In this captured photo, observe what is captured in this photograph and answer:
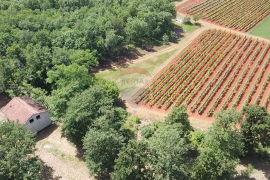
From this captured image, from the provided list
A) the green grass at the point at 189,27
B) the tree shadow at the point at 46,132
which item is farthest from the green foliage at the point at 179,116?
the green grass at the point at 189,27

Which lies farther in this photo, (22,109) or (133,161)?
(22,109)

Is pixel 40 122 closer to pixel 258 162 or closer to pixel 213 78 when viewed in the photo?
pixel 258 162

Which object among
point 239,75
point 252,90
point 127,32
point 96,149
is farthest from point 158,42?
point 96,149

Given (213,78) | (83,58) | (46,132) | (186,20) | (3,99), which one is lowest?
(46,132)

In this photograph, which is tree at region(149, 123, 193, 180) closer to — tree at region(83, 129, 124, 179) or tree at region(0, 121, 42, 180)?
tree at region(83, 129, 124, 179)

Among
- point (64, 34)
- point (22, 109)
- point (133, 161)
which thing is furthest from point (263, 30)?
point (22, 109)

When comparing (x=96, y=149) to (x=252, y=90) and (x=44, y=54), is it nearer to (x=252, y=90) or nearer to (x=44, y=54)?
(x=44, y=54)

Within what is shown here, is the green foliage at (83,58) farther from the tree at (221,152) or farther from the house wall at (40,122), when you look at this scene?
the tree at (221,152)
